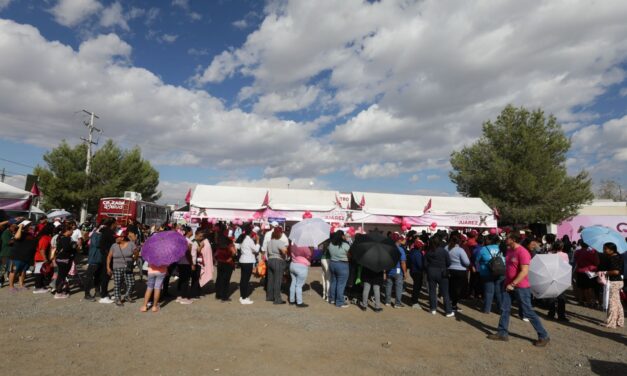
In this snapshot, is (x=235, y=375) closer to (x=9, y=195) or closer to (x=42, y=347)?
(x=42, y=347)

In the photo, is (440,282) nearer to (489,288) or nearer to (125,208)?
(489,288)

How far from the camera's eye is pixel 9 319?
6.03 m

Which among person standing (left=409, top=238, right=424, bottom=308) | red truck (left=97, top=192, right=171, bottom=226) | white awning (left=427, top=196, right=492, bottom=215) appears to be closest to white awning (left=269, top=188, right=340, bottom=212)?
white awning (left=427, top=196, right=492, bottom=215)

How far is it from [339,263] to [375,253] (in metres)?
0.90

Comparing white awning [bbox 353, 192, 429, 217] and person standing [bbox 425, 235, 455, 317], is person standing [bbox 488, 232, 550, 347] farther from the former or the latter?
white awning [bbox 353, 192, 429, 217]

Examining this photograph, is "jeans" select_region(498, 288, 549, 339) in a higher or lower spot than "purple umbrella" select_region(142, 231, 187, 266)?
lower

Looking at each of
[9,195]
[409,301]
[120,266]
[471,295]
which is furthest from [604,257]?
[9,195]

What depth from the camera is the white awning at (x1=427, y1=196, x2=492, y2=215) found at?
22625 millimetres

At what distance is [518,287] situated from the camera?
18.3ft

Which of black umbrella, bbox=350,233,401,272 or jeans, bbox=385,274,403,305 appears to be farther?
jeans, bbox=385,274,403,305

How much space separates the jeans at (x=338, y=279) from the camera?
772cm

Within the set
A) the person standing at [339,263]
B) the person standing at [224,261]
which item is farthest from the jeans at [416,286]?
the person standing at [224,261]

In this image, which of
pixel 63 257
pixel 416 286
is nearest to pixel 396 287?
pixel 416 286

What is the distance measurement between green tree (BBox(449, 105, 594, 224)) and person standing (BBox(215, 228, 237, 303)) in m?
28.4
